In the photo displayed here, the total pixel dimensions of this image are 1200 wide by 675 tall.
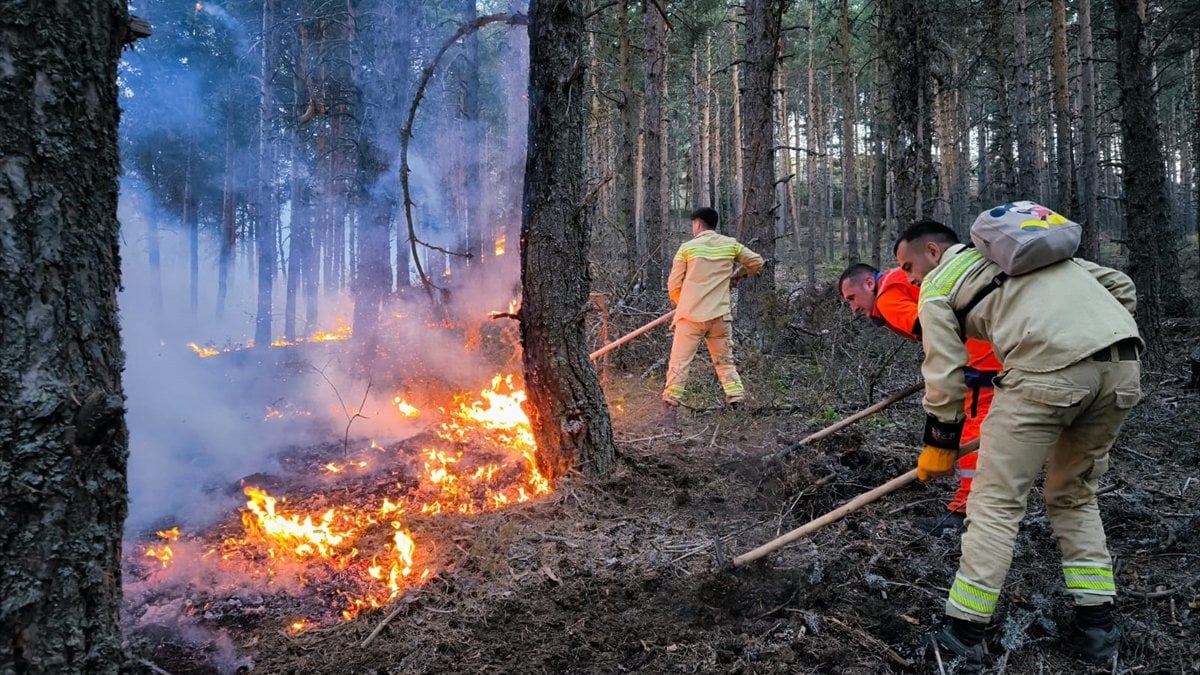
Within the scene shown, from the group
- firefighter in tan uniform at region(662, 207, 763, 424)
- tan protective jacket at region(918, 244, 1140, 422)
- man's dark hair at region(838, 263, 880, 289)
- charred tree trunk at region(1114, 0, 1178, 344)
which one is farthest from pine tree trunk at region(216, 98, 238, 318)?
tan protective jacket at region(918, 244, 1140, 422)

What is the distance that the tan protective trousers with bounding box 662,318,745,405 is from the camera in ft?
22.4

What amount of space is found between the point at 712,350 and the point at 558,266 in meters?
2.84

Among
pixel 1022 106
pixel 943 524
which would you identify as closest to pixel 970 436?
pixel 943 524

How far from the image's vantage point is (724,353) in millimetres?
6961

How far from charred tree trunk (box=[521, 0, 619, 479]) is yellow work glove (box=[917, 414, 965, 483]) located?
2.47m

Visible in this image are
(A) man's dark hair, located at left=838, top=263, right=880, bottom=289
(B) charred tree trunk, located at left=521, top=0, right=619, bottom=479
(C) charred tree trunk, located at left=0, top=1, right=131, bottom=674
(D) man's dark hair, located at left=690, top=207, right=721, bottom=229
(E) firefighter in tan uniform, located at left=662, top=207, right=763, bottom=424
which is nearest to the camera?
(C) charred tree trunk, located at left=0, top=1, right=131, bottom=674

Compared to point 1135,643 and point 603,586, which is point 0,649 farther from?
point 1135,643

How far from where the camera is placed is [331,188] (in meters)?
14.4

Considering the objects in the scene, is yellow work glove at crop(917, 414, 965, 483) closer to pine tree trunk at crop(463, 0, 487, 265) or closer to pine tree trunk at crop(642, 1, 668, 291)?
pine tree trunk at crop(642, 1, 668, 291)

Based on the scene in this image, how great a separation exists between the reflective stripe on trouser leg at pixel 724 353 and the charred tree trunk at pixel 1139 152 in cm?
534

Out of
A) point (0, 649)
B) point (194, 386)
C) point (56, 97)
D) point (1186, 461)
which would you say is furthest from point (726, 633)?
point (194, 386)

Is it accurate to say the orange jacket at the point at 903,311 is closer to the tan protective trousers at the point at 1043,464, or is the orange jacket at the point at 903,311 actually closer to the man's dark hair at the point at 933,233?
the man's dark hair at the point at 933,233

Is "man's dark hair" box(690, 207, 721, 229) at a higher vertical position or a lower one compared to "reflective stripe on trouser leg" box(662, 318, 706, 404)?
higher

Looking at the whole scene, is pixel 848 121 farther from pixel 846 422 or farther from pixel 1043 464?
pixel 1043 464
